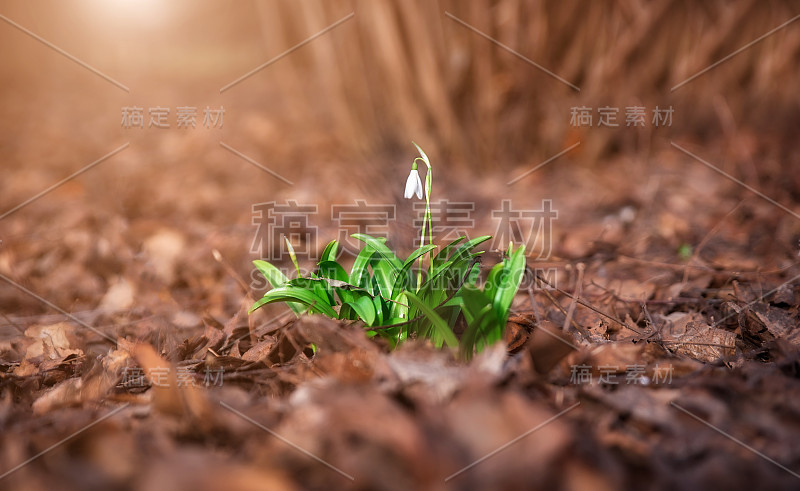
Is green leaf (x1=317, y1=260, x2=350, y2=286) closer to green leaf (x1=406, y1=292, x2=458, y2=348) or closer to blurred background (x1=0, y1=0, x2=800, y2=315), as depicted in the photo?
green leaf (x1=406, y1=292, x2=458, y2=348)

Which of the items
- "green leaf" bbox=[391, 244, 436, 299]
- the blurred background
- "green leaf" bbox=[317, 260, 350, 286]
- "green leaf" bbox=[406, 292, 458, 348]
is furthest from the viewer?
the blurred background

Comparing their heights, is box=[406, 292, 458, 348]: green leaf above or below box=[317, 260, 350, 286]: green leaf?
below

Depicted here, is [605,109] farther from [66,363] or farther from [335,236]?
[66,363]

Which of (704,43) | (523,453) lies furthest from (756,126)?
(523,453)

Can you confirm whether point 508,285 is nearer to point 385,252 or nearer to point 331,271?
point 385,252

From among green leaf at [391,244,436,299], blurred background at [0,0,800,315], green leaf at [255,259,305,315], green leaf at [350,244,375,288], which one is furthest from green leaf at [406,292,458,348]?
blurred background at [0,0,800,315]

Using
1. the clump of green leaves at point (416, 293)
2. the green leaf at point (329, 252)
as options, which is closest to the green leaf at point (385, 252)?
the clump of green leaves at point (416, 293)

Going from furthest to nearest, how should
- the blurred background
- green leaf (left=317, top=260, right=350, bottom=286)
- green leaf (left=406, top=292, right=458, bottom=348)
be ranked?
the blurred background
green leaf (left=317, top=260, right=350, bottom=286)
green leaf (left=406, top=292, right=458, bottom=348)

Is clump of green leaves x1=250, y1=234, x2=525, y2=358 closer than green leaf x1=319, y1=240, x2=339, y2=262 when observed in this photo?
Yes

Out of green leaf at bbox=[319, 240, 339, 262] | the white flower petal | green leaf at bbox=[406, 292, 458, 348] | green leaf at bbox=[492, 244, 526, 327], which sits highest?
the white flower petal
